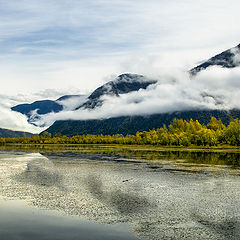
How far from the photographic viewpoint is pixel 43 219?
94.2 feet

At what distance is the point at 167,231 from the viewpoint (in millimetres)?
24953

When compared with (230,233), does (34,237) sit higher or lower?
higher

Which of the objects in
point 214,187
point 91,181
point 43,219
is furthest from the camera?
point 91,181

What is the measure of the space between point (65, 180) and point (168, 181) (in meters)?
17.9

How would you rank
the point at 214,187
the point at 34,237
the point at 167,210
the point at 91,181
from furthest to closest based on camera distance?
the point at 91,181 < the point at 214,187 < the point at 167,210 < the point at 34,237

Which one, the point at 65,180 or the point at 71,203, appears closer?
the point at 71,203

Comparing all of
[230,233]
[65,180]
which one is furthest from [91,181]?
[230,233]

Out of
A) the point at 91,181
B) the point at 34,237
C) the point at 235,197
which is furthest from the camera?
the point at 91,181

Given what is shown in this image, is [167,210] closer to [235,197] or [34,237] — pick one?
[235,197]

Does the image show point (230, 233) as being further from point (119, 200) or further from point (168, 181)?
point (168, 181)

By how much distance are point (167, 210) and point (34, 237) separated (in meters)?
14.4

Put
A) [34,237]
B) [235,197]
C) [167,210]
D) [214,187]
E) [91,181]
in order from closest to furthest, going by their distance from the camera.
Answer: [34,237], [167,210], [235,197], [214,187], [91,181]

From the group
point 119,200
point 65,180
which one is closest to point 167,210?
point 119,200

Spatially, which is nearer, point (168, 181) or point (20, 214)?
point (20, 214)
